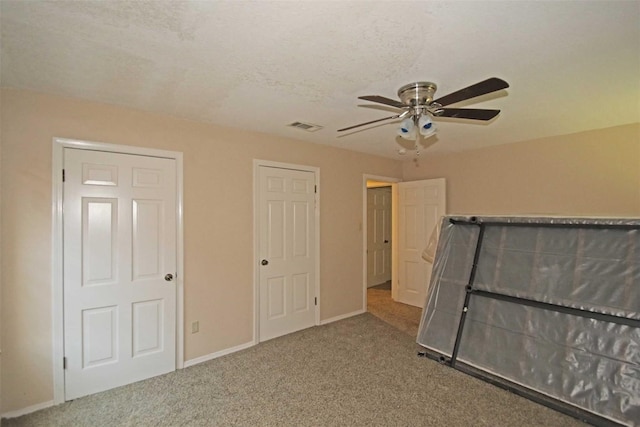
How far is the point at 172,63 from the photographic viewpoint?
1.93 metres

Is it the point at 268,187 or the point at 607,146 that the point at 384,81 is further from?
the point at 607,146

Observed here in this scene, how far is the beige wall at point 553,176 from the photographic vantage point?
3.25 meters

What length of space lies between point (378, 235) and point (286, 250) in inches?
130

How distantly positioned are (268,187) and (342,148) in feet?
4.40

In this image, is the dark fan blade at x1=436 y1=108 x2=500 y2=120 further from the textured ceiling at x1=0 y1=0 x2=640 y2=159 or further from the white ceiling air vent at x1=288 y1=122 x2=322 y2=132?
the white ceiling air vent at x1=288 y1=122 x2=322 y2=132

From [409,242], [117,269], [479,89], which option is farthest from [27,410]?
[409,242]

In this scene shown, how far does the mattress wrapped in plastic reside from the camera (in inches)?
87.0

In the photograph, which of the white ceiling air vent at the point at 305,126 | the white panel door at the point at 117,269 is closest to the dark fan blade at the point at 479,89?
the white ceiling air vent at the point at 305,126

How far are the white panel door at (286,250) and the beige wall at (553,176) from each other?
2320 millimetres

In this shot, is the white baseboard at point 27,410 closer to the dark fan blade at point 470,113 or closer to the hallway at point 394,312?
the hallway at point 394,312

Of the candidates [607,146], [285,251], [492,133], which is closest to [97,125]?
[285,251]

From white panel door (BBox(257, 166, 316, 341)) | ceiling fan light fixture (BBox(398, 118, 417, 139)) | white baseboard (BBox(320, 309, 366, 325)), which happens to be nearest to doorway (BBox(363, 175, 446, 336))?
white baseboard (BBox(320, 309, 366, 325))

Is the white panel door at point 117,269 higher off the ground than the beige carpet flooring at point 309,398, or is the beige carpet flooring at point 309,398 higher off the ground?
the white panel door at point 117,269

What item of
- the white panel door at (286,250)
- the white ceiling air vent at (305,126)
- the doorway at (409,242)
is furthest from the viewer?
the doorway at (409,242)
